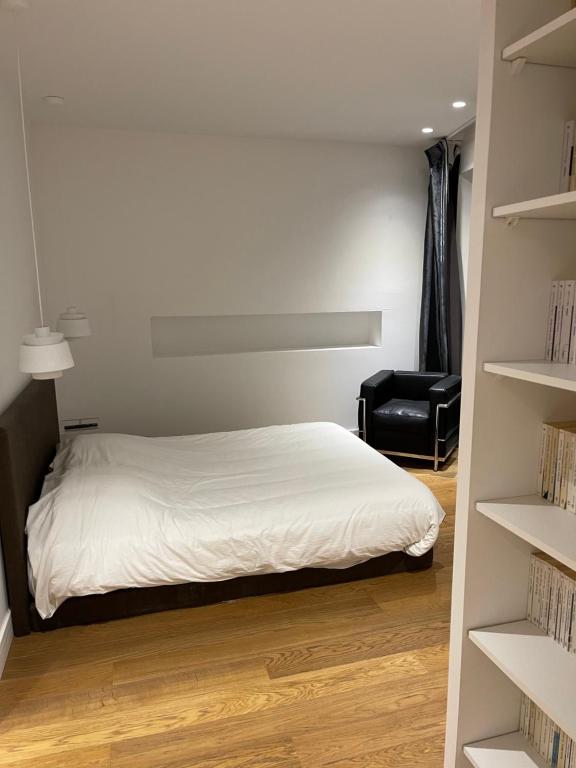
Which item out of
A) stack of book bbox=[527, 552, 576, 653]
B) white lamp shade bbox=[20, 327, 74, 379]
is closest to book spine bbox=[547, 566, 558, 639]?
stack of book bbox=[527, 552, 576, 653]

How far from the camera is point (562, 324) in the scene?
1.42 m

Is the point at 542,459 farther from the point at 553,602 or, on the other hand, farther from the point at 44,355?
the point at 44,355

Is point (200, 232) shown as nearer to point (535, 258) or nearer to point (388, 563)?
point (388, 563)

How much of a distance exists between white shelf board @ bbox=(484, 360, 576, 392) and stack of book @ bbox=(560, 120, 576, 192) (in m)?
0.44

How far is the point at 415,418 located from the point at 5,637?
3.11 m

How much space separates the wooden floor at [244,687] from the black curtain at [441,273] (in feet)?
8.72

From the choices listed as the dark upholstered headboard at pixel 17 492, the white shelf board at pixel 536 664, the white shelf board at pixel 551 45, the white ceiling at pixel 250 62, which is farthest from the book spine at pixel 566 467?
the dark upholstered headboard at pixel 17 492

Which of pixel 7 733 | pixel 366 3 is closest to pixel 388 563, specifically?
pixel 7 733

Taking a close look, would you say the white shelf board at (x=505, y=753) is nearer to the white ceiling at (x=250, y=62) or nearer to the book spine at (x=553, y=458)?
the book spine at (x=553, y=458)

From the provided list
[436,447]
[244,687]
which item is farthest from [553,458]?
[436,447]

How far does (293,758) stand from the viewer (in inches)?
72.8

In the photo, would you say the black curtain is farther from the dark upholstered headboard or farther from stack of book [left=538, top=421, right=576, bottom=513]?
stack of book [left=538, top=421, right=576, bottom=513]

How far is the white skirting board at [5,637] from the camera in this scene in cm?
225

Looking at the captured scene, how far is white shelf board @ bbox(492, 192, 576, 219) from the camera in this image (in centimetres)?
113
